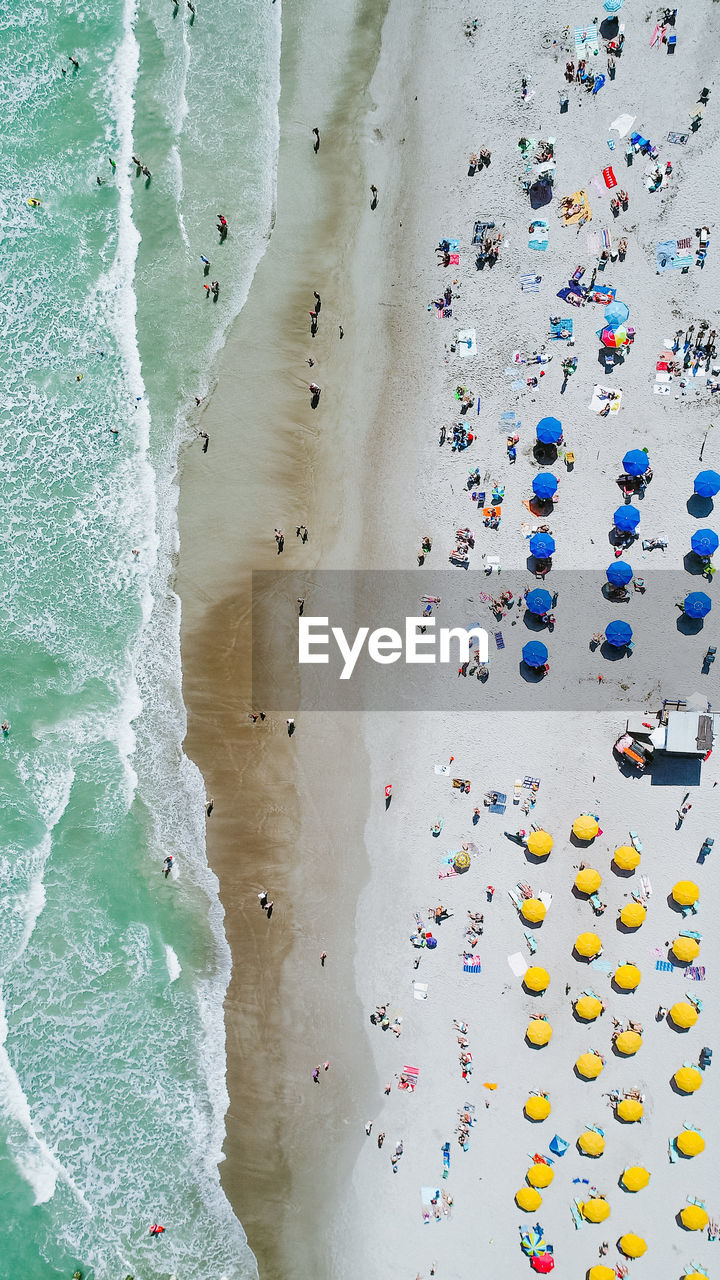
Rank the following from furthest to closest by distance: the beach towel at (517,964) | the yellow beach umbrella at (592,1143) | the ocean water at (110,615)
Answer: the beach towel at (517,964) → the ocean water at (110,615) → the yellow beach umbrella at (592,1143)

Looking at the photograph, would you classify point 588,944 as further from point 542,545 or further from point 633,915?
point 542,545

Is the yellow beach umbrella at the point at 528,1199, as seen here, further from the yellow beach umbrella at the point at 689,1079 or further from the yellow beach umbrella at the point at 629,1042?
the yellow beach umbrella at the point at 689,1079

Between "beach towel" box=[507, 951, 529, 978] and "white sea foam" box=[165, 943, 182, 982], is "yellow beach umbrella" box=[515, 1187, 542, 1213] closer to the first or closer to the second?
"beach towel" box=[507, 951, 529, 978]

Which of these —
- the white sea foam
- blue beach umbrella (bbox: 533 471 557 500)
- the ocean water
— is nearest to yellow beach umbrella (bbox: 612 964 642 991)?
the ocean water

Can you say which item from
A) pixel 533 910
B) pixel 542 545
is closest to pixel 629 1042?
pixel 533 910

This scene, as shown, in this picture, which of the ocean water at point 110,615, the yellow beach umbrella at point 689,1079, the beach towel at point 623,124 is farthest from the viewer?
the beach towel at point 623,124

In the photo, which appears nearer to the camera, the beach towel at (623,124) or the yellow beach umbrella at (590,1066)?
the yellow beach umbrella at (590,1066)

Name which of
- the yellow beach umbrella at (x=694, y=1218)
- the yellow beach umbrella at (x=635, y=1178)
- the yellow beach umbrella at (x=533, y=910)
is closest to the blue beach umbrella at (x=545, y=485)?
the yellow beach umbrella at (x=533, y=910)
